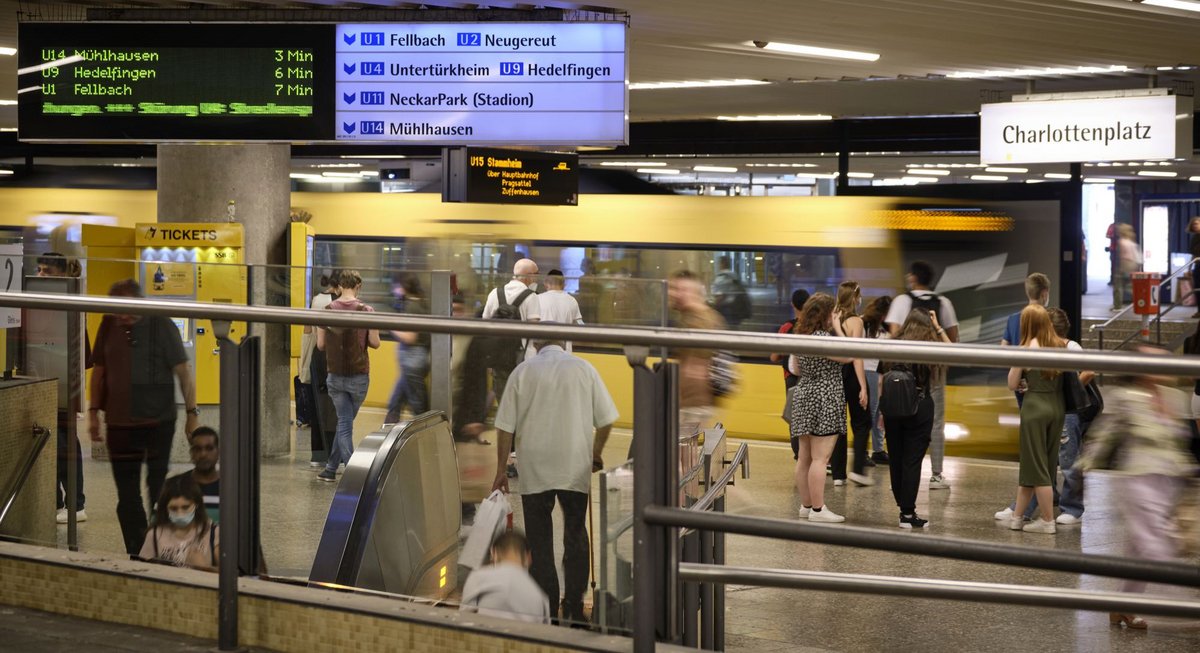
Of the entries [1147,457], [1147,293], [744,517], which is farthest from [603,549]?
[1147,293]

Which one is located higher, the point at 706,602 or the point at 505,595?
the point at 505,595

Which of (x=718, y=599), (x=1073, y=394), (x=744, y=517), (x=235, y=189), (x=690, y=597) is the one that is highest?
(x=235, y=189)

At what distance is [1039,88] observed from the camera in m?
13.2

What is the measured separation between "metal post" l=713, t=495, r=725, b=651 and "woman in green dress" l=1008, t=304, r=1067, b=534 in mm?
1153

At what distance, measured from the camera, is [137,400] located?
4.17 meters

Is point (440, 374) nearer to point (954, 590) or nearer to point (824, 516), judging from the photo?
point (954, 590)

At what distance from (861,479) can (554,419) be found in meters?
7.50

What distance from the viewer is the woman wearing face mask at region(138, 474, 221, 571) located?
3.89m

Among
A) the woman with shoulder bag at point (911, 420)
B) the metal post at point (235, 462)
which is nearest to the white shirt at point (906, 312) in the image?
the woman with shoulder bag at point (911, 420)

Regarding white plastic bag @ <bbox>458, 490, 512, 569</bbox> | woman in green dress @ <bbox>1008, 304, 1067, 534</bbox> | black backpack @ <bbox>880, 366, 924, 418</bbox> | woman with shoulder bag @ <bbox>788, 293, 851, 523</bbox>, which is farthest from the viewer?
woman with shoulder bag @ <bbox>788, 293, 851, 523</bbox>

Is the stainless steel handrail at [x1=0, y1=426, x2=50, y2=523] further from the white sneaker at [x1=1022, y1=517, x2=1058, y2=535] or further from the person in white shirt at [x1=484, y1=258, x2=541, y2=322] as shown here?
the white sneaker at [x1=1022, y1=517, x2=1058, y2=535]

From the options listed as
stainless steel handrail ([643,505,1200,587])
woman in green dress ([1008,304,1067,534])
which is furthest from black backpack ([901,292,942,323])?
stainless steel handrail ([643,505,1200,587])

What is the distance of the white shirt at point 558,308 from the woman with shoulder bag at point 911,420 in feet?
5.98

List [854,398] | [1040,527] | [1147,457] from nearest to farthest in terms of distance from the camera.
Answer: [1147,457], [1040,527], [854,398]
